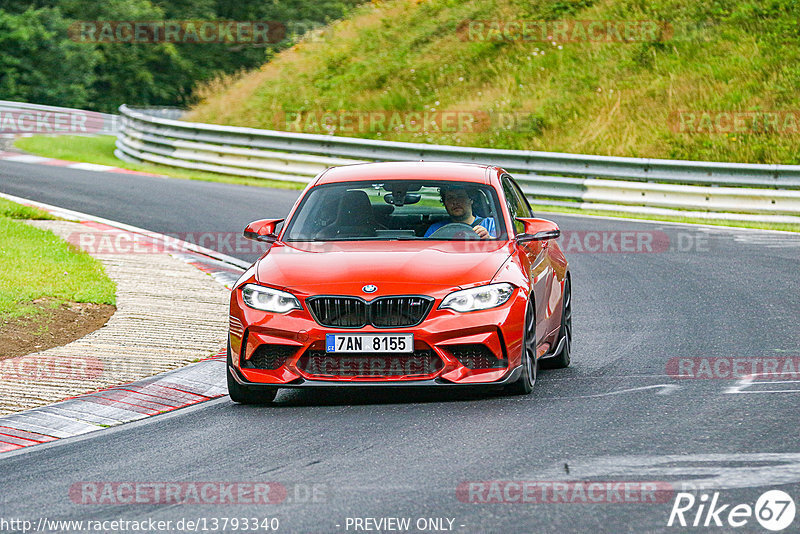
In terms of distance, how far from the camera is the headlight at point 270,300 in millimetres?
8125

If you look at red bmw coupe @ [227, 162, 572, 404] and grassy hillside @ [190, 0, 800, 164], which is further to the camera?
grassy hillside @ [190, 0, 800, 164]

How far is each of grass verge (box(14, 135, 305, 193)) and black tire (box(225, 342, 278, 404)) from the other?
16863 mm

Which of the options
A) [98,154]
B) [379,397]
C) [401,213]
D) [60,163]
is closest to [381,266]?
[379,397]

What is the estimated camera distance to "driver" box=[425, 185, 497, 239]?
9.17 m

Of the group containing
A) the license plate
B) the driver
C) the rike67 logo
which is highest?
the rike67 logo

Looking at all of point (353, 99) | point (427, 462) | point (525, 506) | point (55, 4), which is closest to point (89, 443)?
point (427, 462)

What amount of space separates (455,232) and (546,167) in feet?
46.7

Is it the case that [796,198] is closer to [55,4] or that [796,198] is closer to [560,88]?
[560,88]

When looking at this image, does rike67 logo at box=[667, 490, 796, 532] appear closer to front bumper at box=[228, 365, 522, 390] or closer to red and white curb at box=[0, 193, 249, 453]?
front bumper at box=[228, 365, 522, 390]

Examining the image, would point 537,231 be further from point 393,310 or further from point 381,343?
point 381,343

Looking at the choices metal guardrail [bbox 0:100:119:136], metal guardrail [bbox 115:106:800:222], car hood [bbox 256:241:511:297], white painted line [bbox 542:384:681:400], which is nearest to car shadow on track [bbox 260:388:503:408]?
white painted line [bbox 542:384:681:400]

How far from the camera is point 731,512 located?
5484 millimetres

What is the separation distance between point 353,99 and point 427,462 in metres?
26.7

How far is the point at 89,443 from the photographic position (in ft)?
24.8
